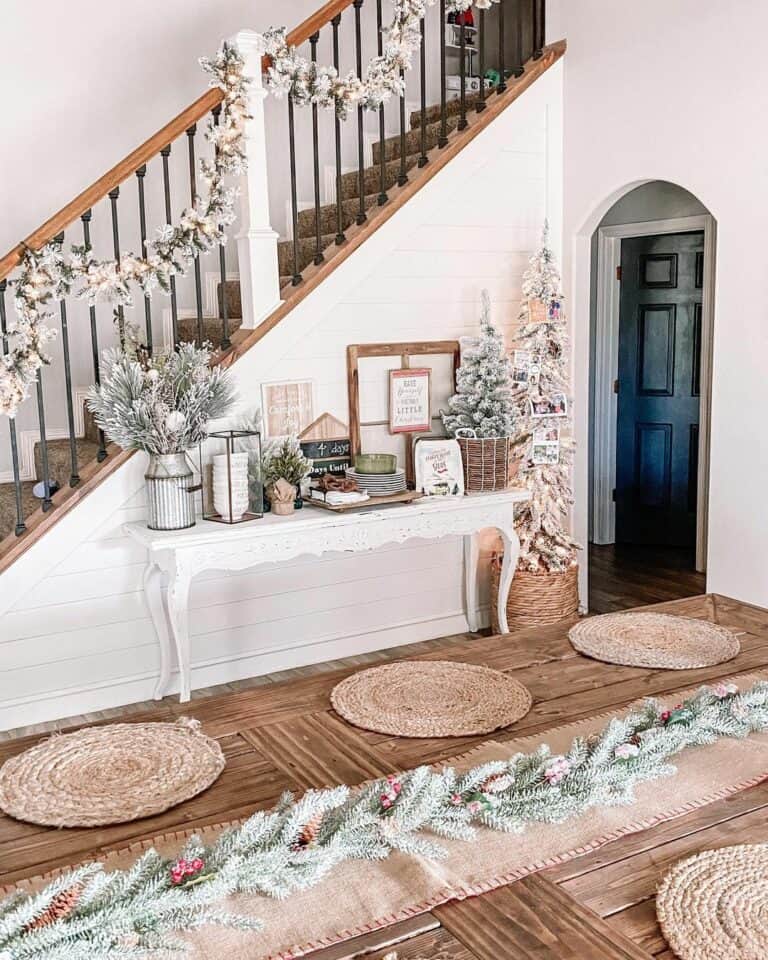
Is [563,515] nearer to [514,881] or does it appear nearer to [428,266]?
[428,266]

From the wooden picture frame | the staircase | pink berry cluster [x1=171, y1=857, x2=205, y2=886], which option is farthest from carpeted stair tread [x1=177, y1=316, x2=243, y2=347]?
pink berry cluster [x1=171, y1=857, x2=205, y2=886]

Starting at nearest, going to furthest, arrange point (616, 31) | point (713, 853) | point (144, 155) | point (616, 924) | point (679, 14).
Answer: point (616, 924) → point (713, 853) → point (144, 155) → point (679, 14) → point (616, 31)

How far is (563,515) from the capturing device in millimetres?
4582

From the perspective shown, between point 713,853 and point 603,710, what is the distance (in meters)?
0.46

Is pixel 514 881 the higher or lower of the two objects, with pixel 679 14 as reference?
lower

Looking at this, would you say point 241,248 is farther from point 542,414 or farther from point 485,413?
point 542,414

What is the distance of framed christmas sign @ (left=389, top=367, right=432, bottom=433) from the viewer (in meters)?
4.44

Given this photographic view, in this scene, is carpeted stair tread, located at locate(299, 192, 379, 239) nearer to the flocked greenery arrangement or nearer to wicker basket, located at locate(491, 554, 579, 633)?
the flocked greenery arrangement

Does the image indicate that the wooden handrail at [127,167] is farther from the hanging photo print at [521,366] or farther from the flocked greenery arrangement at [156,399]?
the hanging photo print at [521,366]

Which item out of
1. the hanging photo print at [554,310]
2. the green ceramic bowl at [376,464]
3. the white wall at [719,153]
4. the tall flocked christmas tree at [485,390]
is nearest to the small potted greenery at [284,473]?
the green ceramic bowl at [376,464]

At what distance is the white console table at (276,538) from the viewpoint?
3.57 meters

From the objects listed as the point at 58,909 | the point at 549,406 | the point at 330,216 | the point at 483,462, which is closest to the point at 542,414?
the point at 549,406

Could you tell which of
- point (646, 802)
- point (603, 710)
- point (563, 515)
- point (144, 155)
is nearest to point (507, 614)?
point (563, 515)

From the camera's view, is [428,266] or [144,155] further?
[428,266]
